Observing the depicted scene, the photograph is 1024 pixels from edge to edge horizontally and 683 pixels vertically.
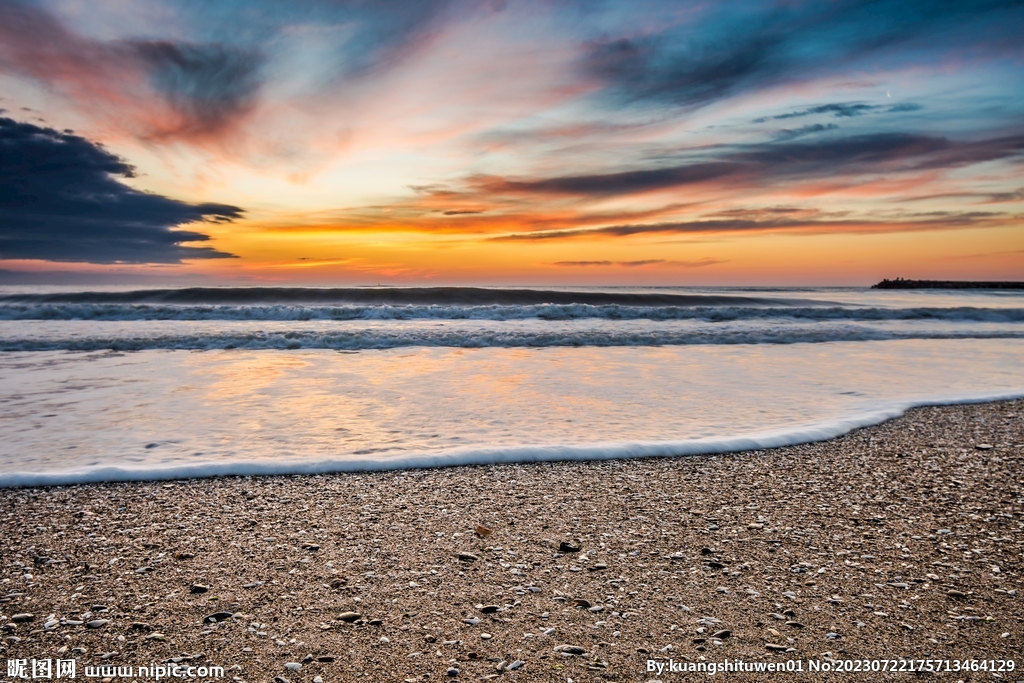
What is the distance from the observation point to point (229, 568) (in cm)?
328

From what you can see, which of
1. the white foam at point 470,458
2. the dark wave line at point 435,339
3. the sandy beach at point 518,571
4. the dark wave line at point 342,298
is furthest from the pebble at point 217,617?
the dark wave line at point 342,298

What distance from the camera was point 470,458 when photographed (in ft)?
17.6

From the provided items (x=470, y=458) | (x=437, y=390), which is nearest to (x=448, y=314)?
(x=437, y=390)

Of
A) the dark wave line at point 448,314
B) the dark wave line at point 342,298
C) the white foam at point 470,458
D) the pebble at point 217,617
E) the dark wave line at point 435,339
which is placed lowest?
the pebble at point 217,617

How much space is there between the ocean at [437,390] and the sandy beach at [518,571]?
2.42 ft

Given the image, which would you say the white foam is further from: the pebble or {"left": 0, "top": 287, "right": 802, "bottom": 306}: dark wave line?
{"left": 0, "top": 287, "right": 802, "bottom": 306}: dark wave line

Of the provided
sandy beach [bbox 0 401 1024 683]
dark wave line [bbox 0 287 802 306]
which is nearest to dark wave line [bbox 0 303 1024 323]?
dark wave line [bbox 0 287 802 306]

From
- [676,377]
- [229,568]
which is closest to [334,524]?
[229,568]

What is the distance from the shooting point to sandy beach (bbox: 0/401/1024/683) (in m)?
2.60

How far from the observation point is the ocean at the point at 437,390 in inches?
218

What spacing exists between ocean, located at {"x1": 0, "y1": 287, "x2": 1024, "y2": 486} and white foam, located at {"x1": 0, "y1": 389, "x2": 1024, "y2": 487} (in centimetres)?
2

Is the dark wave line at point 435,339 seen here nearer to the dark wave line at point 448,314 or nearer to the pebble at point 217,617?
the dark wave line at point 448,314

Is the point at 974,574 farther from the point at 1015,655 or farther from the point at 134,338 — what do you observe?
the point at 134,338

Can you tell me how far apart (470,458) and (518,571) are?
2.12 meters
